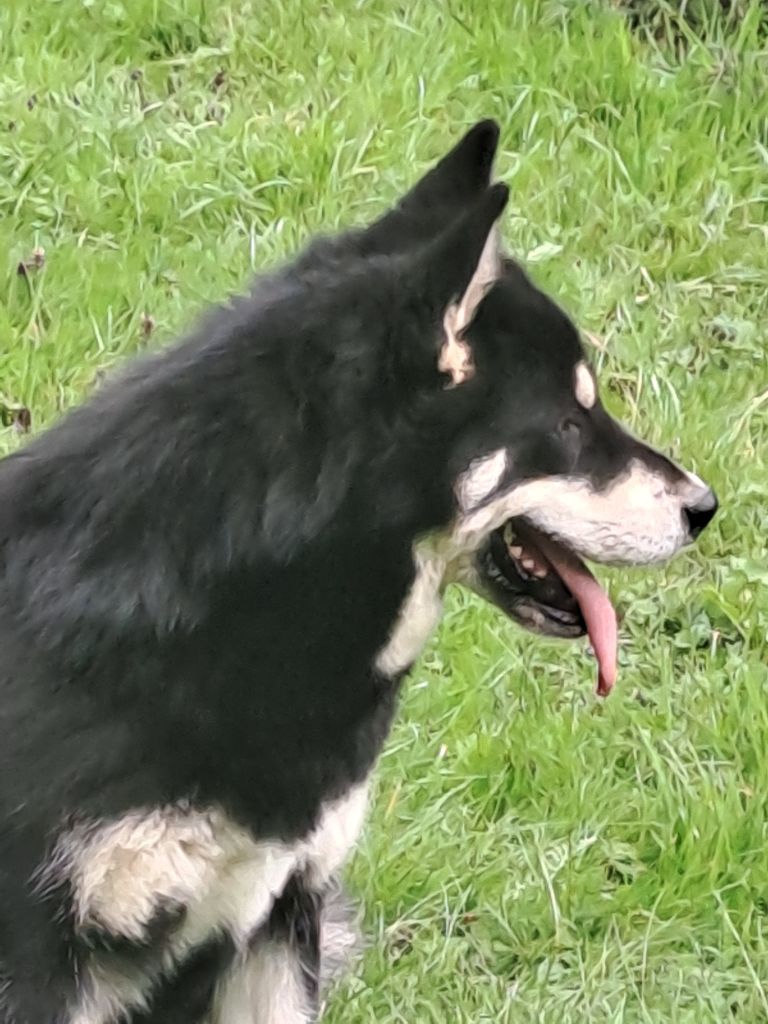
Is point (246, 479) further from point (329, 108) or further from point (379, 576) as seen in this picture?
point (329, 108)

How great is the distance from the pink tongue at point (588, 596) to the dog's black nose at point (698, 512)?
0.17 m

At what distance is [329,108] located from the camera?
464cm

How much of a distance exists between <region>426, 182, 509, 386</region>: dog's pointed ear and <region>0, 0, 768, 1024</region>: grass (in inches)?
40.1

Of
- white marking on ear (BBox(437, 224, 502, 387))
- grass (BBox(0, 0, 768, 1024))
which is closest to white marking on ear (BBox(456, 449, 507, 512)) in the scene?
white marking on ear (BBox(437, 224, 502, 387))

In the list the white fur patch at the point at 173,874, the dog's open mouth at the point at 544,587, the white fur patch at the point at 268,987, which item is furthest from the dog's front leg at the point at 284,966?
the dog's open mouth at the point at 544,587

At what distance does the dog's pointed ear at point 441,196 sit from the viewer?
2.19 meters

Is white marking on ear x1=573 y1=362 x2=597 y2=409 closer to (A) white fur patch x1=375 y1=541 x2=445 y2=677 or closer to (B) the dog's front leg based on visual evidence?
(A) white fur patch x1=375 y1=541 x2=445 y2=677

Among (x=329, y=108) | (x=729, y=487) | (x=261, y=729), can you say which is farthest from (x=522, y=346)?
(x=329, y=108)

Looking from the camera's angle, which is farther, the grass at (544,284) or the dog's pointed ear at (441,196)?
the grass at (544,284)

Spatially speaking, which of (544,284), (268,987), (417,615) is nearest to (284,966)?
(268,987)

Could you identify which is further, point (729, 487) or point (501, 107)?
point (501, 107)

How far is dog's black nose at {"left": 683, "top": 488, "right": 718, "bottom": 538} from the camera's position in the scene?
96.3 inches

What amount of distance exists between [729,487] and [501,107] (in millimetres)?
1523

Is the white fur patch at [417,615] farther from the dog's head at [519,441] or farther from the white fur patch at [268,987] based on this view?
the white fur patch at [268,987]
